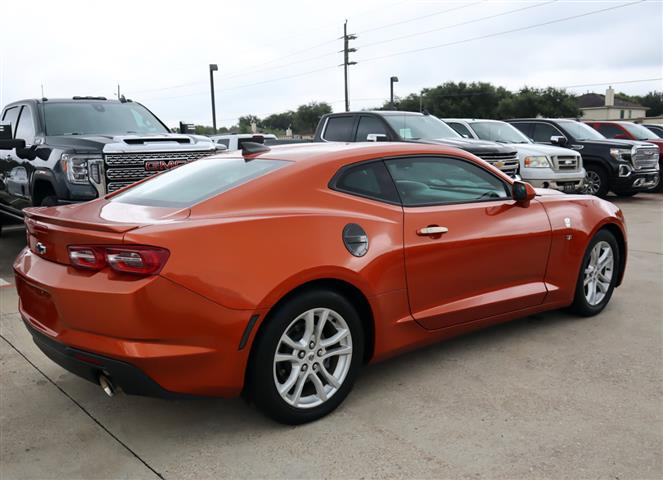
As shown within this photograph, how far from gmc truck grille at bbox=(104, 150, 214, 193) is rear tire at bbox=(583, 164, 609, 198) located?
1028 cm

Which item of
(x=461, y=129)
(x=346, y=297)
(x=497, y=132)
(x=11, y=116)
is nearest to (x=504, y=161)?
(x=461, y=129)

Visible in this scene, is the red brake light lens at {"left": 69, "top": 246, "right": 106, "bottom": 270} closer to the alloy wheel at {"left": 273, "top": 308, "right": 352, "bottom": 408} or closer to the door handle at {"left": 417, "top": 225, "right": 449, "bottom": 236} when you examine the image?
the alloy wheel at {"left": 273, "top": 308, "right": 352, "bottom": 408}

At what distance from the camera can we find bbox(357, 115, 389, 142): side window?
10.1 m

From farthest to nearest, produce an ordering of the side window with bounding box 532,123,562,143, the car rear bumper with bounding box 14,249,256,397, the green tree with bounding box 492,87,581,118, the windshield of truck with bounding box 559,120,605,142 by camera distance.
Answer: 1. the green tree with bounding box 492,87,581,118
2. the side window with bounding box 532,123,562,143
3. the windshield of truck with bounding box 559,120,605,142
4. the car rear bumper with bounding box 14,249,256,397

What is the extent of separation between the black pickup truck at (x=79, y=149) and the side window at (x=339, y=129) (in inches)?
132

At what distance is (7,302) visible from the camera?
5723mm

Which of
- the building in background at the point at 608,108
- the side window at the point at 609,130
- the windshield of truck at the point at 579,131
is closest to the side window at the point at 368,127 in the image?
the windshield of truck at the point at 579,131

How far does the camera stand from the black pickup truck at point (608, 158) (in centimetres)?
1363

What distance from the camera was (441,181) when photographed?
13.4 feet

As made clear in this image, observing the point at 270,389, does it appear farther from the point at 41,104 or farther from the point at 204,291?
the point at 41,104

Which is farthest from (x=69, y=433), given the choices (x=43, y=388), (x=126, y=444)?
(x=43, y=388)

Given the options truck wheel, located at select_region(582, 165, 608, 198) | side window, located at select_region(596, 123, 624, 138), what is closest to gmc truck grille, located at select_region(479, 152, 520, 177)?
truck wheel, located at select_region(582, 165, 608, 198)

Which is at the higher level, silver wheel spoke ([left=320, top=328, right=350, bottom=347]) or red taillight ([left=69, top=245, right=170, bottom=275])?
red taillight ([left=69, top=245, right=170, bottom=275])

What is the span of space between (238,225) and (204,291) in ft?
1.26
